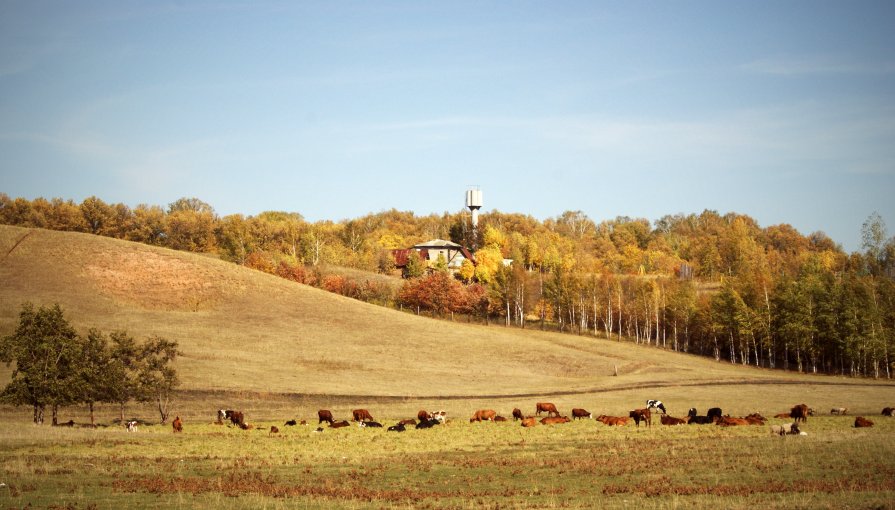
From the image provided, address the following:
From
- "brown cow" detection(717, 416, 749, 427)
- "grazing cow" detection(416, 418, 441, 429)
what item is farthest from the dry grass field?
"grazing cow" detection(416, 418, 441, 429)

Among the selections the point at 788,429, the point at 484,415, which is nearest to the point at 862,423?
the point at 788,429

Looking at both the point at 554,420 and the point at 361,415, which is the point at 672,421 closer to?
the point at 554,420

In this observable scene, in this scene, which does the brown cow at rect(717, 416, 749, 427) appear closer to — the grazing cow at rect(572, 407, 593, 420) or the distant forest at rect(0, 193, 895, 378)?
the grazing cow at rect(572, 407, 593, 420)

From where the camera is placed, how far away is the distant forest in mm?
95812

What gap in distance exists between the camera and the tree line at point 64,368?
45031 mm

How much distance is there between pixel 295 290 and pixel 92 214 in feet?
312

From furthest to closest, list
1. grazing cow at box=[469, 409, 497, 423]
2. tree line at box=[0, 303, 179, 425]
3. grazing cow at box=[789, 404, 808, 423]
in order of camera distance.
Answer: grazing cow at box=[469, 409, 497, 423] → tree line at box=[0, 303, 179, 425] → grazing cow at box=[789, 404, 808, 423]

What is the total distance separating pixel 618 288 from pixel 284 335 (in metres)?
59.4

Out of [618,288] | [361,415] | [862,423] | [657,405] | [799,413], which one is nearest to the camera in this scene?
[862,423]

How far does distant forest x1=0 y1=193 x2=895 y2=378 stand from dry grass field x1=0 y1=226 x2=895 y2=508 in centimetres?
1055

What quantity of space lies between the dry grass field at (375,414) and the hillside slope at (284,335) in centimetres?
37

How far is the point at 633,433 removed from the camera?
39281 mm

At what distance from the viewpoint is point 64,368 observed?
1826 inches

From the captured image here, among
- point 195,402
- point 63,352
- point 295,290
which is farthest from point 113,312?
point 63,352
